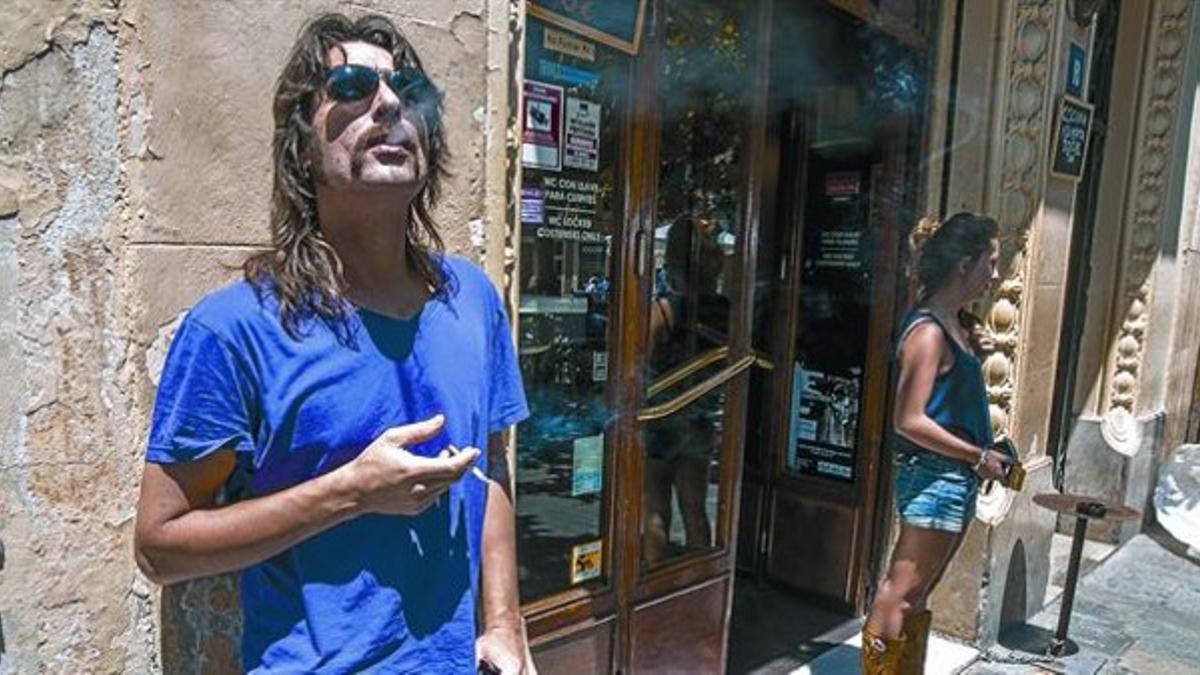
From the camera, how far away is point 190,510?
124 cm

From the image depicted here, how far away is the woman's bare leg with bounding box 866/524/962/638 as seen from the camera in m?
3.01

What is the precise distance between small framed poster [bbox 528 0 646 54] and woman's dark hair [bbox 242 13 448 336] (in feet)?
3.50

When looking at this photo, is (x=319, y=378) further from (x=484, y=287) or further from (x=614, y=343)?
(x=614, y=343)

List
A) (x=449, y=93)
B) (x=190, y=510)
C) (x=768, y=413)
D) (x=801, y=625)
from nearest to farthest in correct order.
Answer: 1. (x=190, y=510)
2. (x=449, y=93)
3. (x=801, y=625)
4. (x=768, y=413)

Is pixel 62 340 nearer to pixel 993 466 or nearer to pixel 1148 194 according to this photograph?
pixel 993 466

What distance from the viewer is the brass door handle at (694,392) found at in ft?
9.75

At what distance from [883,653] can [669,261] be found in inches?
64.2

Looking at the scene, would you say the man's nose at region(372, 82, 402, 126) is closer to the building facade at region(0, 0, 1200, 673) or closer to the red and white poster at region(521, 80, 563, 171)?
the building facade at region(0, 0, 1200, 673)

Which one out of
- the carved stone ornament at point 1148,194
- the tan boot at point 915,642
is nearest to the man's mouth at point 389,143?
the tan boot at point 915,642

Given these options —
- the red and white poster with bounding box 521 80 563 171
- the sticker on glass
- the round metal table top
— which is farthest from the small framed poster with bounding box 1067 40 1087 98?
the sticker on glass

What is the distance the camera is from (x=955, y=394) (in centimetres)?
298

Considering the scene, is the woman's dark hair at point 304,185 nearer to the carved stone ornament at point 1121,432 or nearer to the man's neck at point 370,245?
the man's neck at point 370,245

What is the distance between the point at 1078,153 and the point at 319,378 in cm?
429

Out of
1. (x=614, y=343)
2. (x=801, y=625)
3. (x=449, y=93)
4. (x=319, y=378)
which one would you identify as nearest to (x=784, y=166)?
(x=614, y=343)
